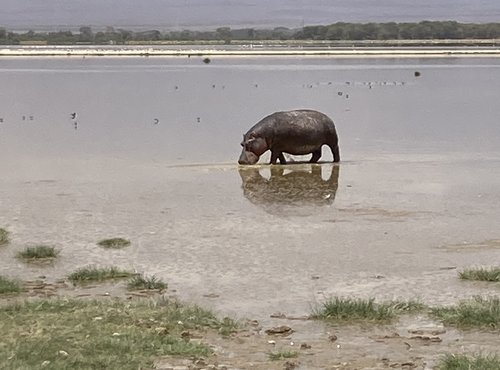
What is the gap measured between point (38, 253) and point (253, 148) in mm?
9090

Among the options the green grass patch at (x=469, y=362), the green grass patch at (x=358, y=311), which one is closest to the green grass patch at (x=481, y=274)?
the green grass patch at (x=358, y=311)

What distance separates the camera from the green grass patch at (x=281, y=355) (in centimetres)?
786

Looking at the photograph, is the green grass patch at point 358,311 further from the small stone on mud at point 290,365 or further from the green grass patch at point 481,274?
the green grass patch at point 481,274

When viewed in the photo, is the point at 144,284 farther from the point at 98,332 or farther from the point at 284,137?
the point at 284,137

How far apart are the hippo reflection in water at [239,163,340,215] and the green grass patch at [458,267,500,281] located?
448 centimetres

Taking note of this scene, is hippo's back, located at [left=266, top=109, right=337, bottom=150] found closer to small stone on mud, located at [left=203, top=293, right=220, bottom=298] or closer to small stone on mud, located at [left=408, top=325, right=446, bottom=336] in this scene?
small stone on mud, located at [left=203, top=293, right=220, bottom=298]

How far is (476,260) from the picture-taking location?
38.5ft

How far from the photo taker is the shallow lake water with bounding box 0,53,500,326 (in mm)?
10984

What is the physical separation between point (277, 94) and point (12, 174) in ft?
82.1

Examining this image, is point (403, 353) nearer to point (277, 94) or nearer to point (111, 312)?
point (111, 312)

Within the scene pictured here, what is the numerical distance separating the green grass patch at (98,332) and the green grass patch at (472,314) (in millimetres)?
1907

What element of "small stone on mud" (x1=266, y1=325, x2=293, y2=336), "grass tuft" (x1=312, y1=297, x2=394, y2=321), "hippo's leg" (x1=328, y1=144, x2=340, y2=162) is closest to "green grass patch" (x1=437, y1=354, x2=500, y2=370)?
"grass tuft" (x1=312, y1=297, x2=394, y2=321)

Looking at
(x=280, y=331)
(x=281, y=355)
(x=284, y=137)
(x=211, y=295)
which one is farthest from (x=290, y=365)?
(x=284, y=137)

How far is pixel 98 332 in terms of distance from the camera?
8367mm
